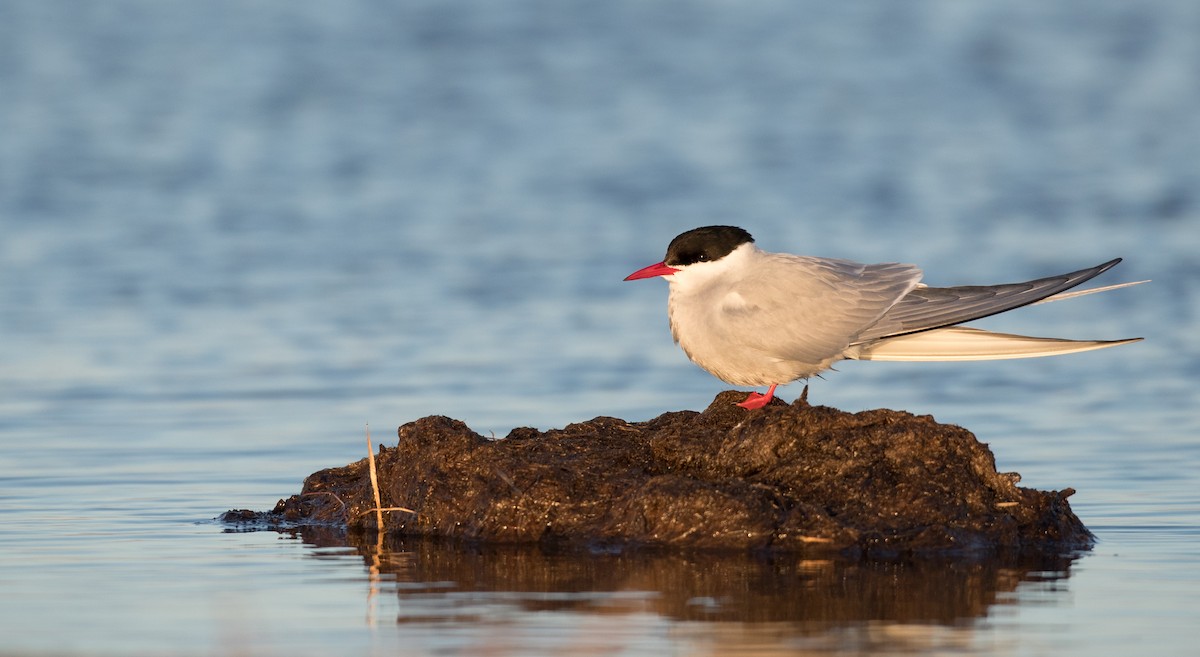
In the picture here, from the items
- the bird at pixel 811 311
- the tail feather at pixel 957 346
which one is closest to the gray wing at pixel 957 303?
the bird at pixel 811 311

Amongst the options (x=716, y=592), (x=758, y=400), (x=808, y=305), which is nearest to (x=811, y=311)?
(x=808, y=305)

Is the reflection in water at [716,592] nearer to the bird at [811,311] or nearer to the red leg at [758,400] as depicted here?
the red leg at [758,400]

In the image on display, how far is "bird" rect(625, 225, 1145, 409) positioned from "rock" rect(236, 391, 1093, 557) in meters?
0.35

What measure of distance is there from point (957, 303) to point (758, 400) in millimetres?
959

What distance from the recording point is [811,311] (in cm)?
750

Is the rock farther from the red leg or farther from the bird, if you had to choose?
the bird

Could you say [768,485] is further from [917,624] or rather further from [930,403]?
[930,403]

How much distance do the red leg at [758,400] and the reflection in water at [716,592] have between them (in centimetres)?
87

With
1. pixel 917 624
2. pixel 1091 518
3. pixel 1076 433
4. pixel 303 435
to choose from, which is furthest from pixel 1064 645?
pixel 303 435

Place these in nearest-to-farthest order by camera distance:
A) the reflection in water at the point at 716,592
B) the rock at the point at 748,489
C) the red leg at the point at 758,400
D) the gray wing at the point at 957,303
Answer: the reflection in water at the point at 716,592 < the rock at the point at 748,489 < the red leg at the point at 758,400 < the gray wing at the point at 957,303

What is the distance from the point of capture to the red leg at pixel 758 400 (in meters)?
7.11

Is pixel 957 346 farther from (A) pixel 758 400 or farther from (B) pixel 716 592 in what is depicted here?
(B) pixel 716 592

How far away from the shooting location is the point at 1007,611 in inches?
217

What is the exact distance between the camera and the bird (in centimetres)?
729
